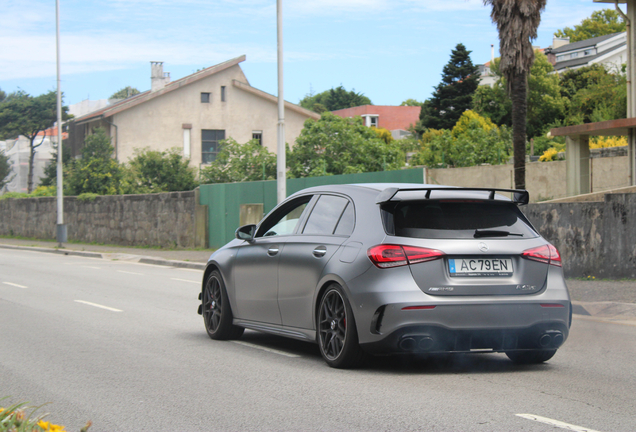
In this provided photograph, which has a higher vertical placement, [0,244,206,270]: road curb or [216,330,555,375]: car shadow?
[216,330,555,375]: car shadow

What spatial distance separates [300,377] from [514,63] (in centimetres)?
1670

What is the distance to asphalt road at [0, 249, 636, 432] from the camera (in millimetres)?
5023

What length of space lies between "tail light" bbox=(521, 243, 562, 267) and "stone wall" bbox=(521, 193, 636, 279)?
27.2 ft

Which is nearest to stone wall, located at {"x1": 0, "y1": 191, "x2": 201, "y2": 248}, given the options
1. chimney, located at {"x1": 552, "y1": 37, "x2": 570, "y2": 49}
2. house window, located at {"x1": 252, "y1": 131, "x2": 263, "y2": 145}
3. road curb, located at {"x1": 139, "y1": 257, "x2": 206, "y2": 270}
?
road curb, located at {"x1": 139, "y1": 257, "x2": 206, "y2": 270}

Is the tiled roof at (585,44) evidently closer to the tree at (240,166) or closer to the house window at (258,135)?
the house window at (258,135)

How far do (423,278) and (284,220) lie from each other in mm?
2134

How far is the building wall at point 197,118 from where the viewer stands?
44.1 meters

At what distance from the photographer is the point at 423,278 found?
239 inches

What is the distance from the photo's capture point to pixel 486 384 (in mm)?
6090

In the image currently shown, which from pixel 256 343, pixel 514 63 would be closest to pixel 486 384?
pixel 256 343

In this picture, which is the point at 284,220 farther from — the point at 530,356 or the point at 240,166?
the point at 240,166

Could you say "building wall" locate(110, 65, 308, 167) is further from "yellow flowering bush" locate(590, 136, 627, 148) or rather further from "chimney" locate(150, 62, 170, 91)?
"yellow flowering bush" locate(590, 136, 627, 148)

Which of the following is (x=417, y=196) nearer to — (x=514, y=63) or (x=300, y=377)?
(x=300, y=377)

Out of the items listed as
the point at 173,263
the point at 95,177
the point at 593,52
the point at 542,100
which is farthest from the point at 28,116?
the point at 593,52
